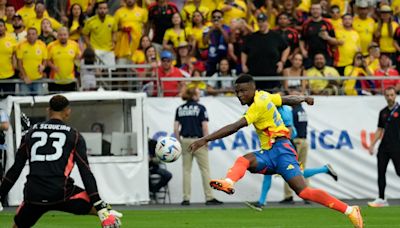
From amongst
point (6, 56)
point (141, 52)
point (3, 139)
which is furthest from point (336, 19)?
point (3, 139)

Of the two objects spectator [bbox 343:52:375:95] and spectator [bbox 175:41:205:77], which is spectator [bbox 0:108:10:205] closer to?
spectator [bbox 175:41:205:77]

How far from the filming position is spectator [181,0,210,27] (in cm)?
2598

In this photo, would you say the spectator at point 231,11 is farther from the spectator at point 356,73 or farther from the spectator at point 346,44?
the spectator at point 356,73

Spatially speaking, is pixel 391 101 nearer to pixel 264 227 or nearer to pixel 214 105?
pixel 214 105

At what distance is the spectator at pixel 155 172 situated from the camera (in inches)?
925

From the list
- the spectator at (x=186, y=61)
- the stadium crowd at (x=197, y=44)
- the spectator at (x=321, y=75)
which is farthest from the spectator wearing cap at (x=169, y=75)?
the spectator at (x=321, y=75)

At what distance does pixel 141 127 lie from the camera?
76.3 feet

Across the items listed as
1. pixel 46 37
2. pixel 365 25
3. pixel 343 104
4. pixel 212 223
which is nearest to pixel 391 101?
pixel 343 104

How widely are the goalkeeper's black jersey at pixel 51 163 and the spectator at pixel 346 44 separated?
14448mm

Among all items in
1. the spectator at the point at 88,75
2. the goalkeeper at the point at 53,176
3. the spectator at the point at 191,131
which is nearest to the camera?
the goalkeeper at the point at 53,176

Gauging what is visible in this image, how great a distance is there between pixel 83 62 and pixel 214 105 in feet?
10.1

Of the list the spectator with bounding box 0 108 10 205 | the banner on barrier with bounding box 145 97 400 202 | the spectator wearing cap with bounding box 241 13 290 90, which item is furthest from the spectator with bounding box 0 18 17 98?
the spectator wearing cap with bounding box 241 13 290 90

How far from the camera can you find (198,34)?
25609mm

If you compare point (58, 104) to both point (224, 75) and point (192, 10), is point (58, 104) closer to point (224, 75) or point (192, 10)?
point (224, 75)
